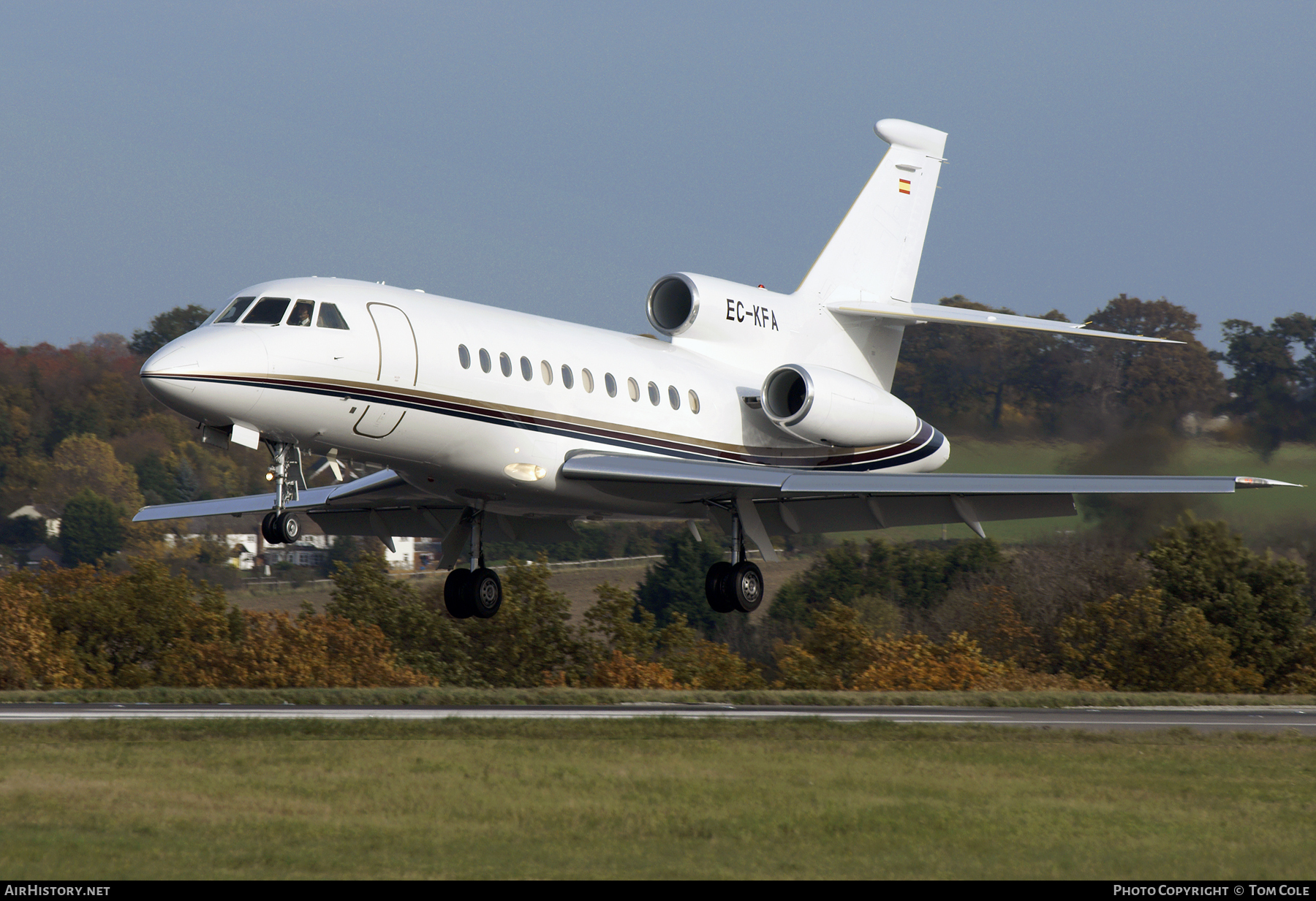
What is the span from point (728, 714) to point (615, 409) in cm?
470

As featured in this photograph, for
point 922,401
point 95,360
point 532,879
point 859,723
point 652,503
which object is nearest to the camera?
point 532,879

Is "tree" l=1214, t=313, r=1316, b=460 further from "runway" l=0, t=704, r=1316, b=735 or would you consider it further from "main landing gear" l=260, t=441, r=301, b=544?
"main landing gear" l=260, t=441, r=301, b=544

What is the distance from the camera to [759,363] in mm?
24625

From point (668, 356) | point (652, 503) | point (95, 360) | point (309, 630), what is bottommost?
point (309, 630)

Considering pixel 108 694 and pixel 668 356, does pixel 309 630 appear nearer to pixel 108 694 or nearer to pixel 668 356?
pixel 108 694

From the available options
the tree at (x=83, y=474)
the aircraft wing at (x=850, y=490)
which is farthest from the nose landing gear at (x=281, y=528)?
the tree at (x=83, y=474)

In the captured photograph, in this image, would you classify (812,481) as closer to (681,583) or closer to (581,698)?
(581,698)

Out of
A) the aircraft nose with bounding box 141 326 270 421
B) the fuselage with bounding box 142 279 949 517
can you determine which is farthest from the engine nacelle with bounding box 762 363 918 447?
the aircraft nose with bounding box 141 326 270 421

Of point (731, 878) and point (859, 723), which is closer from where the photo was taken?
point (731, 878)

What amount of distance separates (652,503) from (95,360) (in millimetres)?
66590

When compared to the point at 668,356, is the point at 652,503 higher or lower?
lower

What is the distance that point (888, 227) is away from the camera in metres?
27.6

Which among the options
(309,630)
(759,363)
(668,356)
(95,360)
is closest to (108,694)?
(668,356)

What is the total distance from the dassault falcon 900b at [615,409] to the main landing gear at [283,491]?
0.03m
